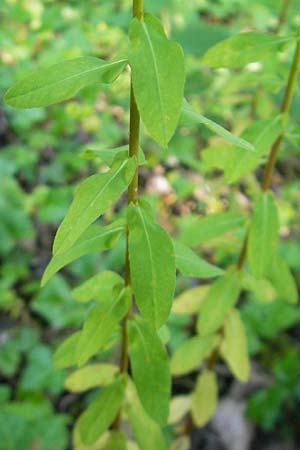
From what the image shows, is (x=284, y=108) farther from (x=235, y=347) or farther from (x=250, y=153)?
(x=235, y=347)

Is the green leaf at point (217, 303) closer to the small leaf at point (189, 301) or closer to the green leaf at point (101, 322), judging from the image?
the small leaf at point (189, 301)

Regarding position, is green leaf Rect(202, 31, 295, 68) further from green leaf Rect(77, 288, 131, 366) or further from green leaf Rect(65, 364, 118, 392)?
green leaf Rect(65, 364, 118, 392)

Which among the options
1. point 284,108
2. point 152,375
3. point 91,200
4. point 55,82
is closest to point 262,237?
point 284,108

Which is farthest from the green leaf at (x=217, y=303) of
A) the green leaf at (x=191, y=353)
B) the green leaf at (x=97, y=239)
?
the green leaf at (x=97, y=239)

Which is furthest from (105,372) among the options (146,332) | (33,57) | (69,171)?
(33,57)

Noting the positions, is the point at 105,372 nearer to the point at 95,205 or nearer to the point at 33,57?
the point at 95,205
